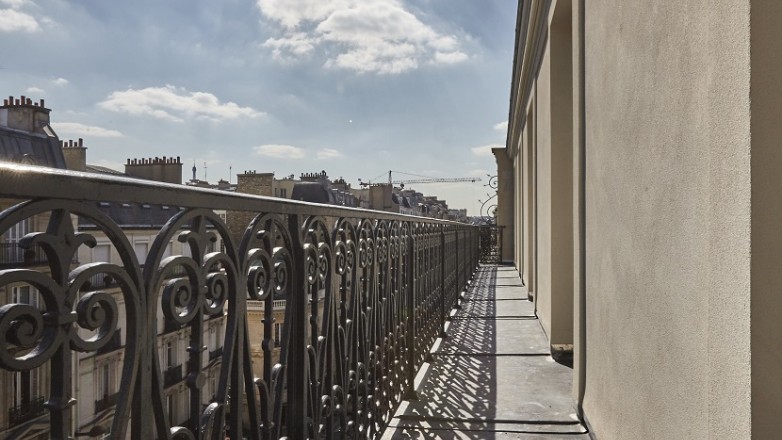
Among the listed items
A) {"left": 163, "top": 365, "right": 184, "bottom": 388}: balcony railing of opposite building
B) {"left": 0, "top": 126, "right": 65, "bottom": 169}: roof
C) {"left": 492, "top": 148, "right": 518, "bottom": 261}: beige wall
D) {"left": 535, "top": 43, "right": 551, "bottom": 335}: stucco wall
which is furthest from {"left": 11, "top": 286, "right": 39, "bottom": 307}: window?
{"left": 492, "top": 148, "right": 518, "bottom": 261}: beige wall

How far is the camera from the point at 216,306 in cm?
129

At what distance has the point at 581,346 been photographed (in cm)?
340

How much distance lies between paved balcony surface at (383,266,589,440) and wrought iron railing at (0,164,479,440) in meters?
0.54

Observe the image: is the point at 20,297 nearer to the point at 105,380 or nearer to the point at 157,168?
the point at 105,380

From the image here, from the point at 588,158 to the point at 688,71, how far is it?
65.5 inches

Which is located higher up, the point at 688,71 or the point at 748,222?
the point at 688,71

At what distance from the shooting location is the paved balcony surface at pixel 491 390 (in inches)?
130

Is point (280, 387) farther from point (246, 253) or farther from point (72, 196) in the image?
point (72, 196)

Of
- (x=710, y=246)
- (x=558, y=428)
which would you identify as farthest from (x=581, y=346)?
(x=710, y=246)

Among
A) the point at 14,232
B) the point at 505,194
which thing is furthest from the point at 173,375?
the point at 505,194

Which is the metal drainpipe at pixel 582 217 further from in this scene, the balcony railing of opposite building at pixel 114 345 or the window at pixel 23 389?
the window at pixel 23 389

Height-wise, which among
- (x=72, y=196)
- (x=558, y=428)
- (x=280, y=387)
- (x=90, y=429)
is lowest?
(x=558, y=428)

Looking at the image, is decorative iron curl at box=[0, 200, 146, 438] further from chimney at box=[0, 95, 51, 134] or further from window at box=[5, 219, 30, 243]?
chimney at box=[0, 95, 51, 134]

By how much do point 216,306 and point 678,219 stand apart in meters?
1.45
